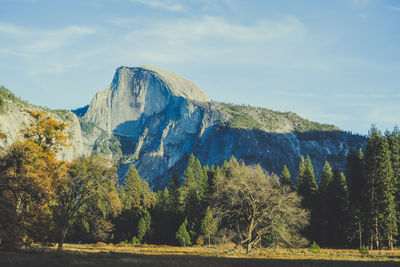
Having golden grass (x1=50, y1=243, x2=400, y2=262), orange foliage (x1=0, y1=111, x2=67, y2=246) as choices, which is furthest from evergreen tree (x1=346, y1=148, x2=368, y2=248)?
orange foliage (x1=0, y1=111, x2=67, y2=246)

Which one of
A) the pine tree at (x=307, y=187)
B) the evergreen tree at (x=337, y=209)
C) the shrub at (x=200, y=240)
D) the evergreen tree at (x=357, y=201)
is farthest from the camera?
the pine tree at (x=307, y=187)

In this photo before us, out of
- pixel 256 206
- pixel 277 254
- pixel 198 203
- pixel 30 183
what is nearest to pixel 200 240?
pixel 198 203

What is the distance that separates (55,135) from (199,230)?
4142 centimetres

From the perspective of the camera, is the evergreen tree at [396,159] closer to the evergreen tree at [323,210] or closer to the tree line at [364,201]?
the tree line at [364,201]

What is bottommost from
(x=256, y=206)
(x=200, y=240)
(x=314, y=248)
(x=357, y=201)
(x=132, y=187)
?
(x=200, y=240)

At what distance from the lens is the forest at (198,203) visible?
25.4 metres

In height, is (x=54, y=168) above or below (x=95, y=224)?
above

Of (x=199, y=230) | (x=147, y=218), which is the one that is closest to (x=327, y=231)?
(x=199, y=230)

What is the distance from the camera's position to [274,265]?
2086cm

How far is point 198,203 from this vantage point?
7050 cm

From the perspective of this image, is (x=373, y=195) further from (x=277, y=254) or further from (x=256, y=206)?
(x=256, y=206)

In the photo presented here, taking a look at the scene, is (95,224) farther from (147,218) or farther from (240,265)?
(147,218)

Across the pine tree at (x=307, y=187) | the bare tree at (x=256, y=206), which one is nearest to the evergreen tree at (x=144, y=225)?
the pine tree at (x=307, y=187)

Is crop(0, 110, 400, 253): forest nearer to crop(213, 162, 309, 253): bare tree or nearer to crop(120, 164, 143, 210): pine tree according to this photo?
crop(213, 162, 309, 253): bare tree
